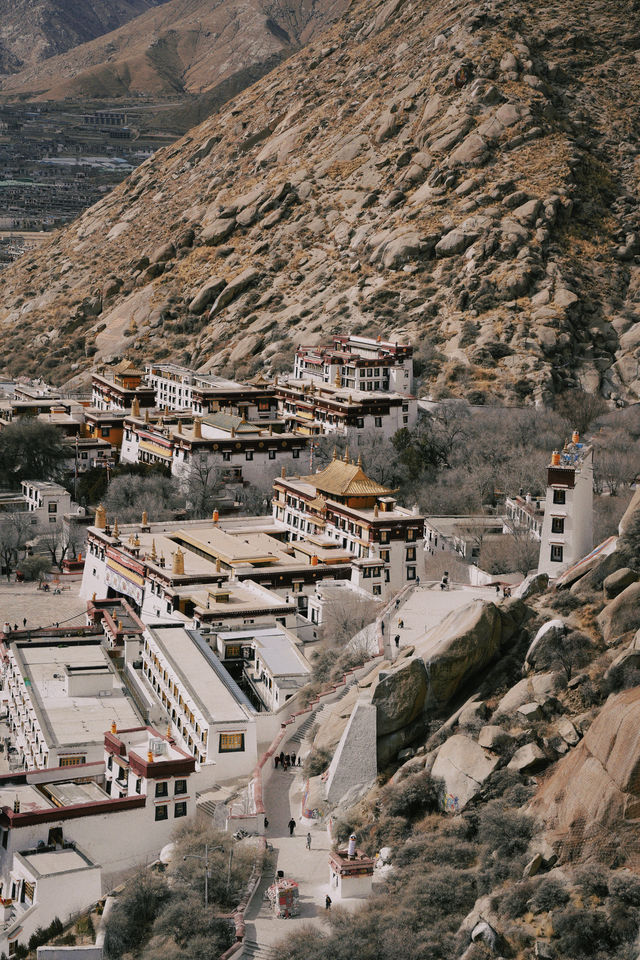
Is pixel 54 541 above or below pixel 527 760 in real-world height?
above

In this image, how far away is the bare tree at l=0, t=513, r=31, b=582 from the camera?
250ft

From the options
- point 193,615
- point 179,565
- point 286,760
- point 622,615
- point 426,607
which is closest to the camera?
point 622,615

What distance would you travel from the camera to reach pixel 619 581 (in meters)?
42.7

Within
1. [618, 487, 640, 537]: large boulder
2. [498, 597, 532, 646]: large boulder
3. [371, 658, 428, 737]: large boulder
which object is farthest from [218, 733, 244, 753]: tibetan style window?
[618, 487, 640, 537]: large boulder

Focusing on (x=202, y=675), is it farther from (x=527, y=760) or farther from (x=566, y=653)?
(x=527, y=760)

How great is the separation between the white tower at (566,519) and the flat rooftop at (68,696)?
1295 cm

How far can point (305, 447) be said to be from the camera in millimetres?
91438

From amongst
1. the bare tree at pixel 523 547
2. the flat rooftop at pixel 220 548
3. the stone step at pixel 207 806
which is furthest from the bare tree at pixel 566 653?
the flat rooftop at pixel 220 548

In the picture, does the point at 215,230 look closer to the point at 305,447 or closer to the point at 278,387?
the point at 278,387

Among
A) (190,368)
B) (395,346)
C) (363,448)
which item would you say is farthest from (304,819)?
(190,368)

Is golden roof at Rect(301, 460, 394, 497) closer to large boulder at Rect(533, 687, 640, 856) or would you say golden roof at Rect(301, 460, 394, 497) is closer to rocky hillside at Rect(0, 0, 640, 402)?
rocky hillside at Rect(0, 0, 640, 402)

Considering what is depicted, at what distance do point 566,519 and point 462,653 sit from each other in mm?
9492

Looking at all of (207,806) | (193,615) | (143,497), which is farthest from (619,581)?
(143,497)

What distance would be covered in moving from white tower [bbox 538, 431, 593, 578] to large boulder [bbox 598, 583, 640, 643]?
27.6ft
